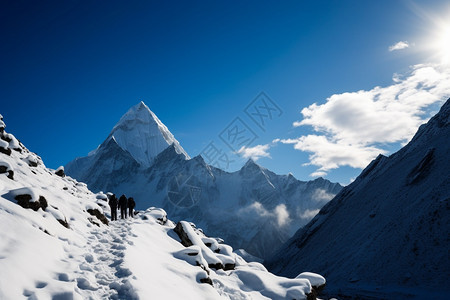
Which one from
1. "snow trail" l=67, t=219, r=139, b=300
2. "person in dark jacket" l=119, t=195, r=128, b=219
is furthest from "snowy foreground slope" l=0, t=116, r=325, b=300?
"person in dark jacket" l=119, t=195, r=128, b=219

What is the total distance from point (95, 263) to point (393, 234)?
5322 cm

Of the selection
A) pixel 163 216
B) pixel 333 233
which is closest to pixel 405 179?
pixel 333 233

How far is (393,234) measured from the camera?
49.8 m

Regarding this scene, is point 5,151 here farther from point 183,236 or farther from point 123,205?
point 183,236

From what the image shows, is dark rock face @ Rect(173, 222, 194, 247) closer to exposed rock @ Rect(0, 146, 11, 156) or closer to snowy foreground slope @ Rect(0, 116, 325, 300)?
snowy foreground slope @ Rect(0, 116, 325, 300)

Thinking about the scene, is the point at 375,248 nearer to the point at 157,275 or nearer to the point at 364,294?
the point at 364,294

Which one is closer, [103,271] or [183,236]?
[103,271]

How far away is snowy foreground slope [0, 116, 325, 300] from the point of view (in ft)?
24.6

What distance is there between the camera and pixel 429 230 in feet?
146

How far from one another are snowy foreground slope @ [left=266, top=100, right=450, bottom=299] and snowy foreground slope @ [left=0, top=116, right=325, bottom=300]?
1249 inches

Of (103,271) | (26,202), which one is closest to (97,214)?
(26,202)

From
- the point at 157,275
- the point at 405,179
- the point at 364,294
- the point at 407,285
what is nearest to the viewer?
the point at 157,275

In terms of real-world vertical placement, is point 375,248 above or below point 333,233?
below

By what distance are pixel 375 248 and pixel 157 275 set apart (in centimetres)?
5065
